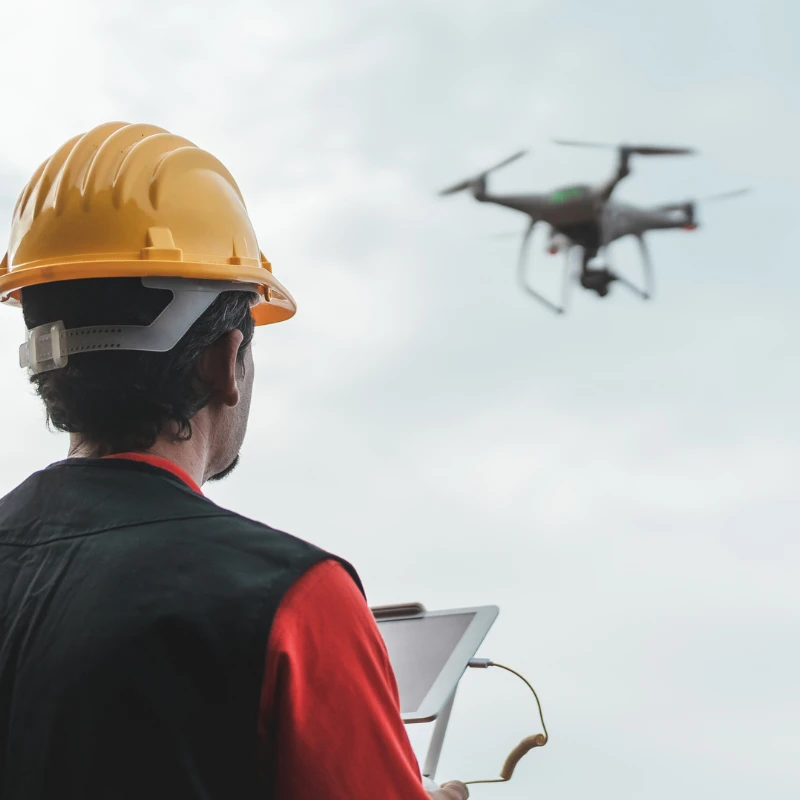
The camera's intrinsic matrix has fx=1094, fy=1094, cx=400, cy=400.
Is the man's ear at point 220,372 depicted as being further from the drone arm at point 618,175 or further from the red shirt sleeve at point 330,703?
the drone arm at point 618,175

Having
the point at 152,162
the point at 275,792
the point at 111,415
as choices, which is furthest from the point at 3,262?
the point at 275,792

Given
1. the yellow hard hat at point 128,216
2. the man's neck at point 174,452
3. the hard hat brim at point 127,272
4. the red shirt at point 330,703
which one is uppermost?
the yellow hard hat at point 128,216

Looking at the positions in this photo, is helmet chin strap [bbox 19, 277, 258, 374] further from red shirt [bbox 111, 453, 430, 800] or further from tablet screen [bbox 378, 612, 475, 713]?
tablet screen [bbox 378, 612, 475, 713]

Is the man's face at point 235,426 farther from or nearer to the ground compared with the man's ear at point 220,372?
nearer to the ground

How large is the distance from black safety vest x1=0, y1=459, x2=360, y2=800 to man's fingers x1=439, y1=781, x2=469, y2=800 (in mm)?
584

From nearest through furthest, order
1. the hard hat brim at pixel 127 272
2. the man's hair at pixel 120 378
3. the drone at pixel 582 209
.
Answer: the man's hair at pixel 120 378
the hard hat brim at pixel 127 272
the drone at pixel 582 209

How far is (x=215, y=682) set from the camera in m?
1.31

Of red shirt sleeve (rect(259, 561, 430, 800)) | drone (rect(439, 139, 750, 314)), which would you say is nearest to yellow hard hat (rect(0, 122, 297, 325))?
red shirt sleeve (rect(259, 561, 430, 800))

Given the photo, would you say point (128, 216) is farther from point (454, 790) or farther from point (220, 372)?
point (454, 790)

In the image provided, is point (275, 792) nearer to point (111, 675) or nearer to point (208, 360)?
point (111, 675)

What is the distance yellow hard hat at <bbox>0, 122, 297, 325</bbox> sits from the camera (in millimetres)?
1818

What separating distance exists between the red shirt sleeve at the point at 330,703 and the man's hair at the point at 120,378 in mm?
431

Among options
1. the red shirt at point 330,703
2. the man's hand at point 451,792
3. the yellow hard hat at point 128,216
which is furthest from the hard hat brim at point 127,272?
the man's hand at point 451,792

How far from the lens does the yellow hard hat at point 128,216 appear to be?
182 cm
